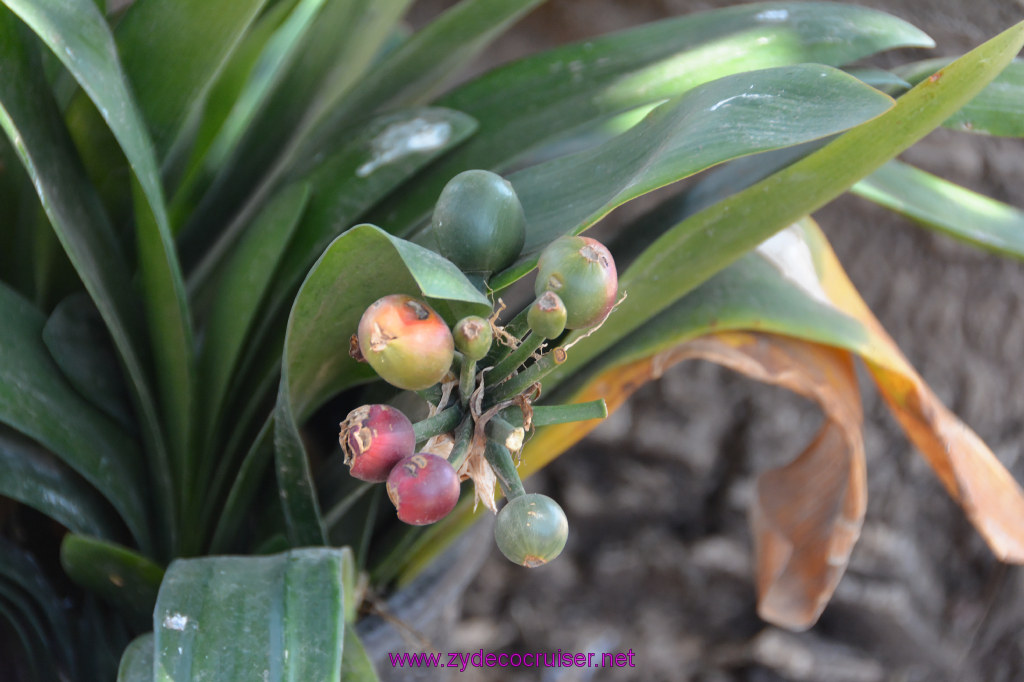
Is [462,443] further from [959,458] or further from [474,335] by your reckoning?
[959,458]

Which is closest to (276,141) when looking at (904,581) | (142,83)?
(142,83)

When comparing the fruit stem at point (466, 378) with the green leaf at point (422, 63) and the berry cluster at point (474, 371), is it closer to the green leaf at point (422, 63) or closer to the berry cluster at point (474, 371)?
the berry cluster at point (474, 371)

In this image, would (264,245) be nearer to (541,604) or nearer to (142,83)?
(142,83)

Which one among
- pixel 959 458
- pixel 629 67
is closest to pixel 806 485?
pixel 959 458

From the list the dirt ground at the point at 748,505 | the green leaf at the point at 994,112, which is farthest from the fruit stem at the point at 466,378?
the dirt ground at the point at 748,505

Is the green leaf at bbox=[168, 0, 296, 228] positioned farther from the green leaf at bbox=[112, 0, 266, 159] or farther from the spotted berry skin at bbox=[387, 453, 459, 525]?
the spotted berry skin at bbox=[387, 453, 459, 525]
